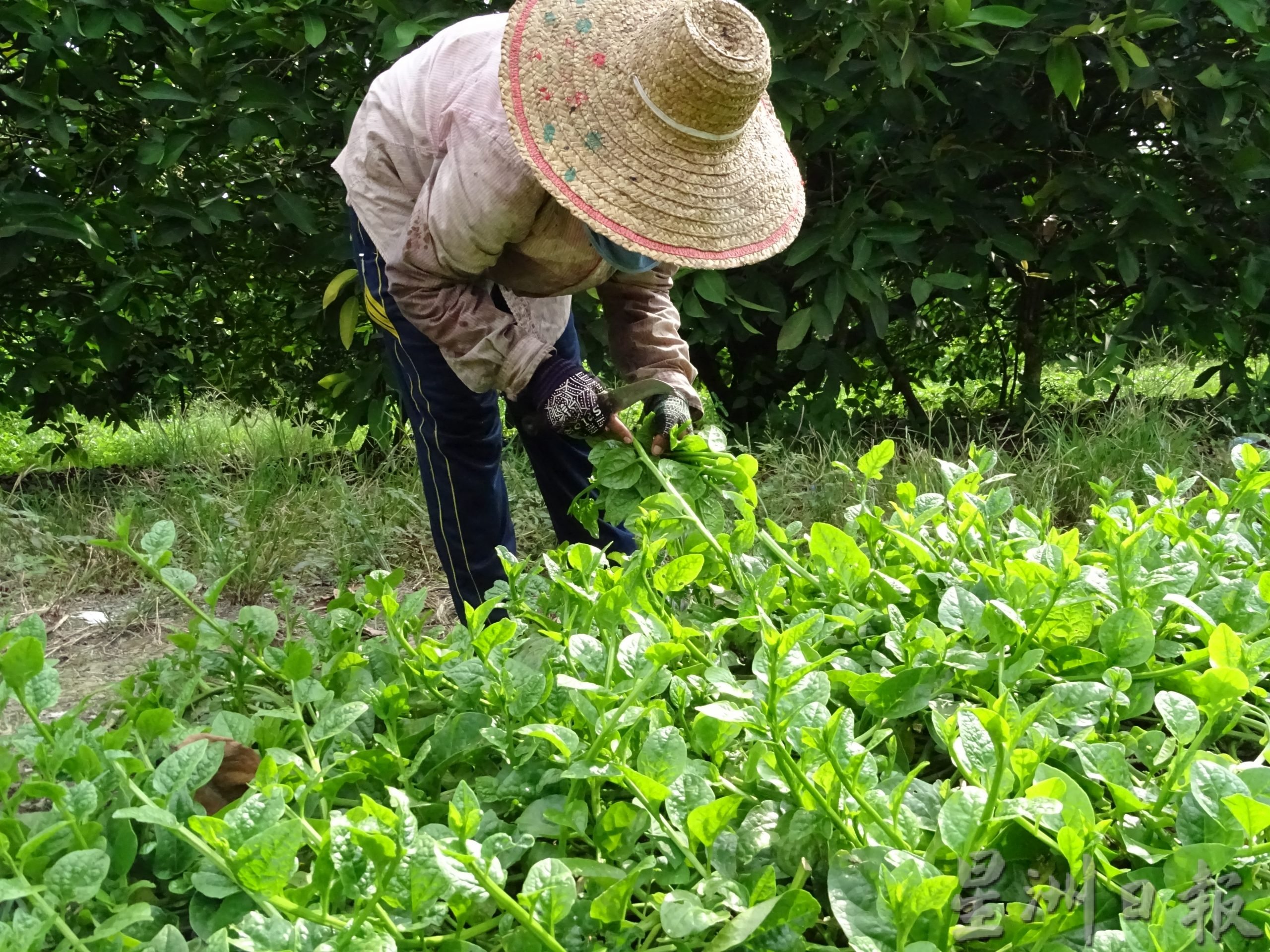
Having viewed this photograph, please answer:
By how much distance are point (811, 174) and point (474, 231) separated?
199 centimetres

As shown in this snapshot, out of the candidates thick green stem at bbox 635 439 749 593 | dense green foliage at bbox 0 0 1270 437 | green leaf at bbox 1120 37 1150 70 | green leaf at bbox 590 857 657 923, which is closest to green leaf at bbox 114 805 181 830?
green leaf at bbox 590 857 657 923

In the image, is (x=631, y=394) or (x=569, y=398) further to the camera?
(x=569, y=398)

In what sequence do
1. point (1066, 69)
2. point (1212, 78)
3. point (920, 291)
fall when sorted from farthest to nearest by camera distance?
point (920, 291), point (1212, 78), point (1066, 69)

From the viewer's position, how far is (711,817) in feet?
2.29

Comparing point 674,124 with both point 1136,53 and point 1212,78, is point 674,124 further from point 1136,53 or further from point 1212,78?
point 1212,78

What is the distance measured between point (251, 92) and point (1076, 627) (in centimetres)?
272

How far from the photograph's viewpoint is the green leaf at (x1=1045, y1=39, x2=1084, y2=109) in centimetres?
274

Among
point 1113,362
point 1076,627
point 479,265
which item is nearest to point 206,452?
point 479,265

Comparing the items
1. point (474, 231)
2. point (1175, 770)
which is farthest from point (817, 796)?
point (474, 231)

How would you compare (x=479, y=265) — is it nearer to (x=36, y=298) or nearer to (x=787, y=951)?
(x=787, y=951)

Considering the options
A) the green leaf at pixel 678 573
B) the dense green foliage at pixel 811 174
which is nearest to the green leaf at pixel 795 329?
the dense green foliage at pixel 811 174

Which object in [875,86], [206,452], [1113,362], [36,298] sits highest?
[875,86]

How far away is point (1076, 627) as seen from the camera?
0.95m

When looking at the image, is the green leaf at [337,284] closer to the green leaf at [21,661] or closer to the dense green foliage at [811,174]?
the dense green foliage at [811,174]
